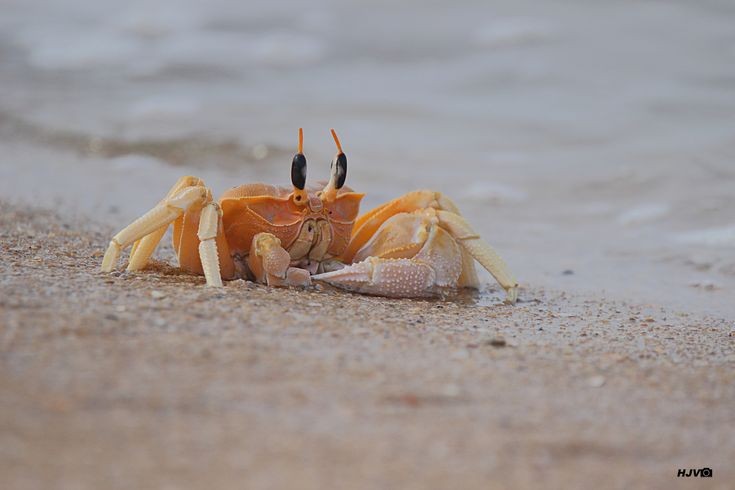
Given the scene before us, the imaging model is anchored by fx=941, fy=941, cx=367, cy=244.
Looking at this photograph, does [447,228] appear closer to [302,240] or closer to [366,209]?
[302,240]

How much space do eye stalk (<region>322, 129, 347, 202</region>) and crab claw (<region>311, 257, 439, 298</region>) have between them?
0.39 meters

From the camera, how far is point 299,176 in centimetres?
466

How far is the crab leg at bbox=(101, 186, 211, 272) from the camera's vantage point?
450 cm

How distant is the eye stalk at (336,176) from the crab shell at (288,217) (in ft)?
0.04

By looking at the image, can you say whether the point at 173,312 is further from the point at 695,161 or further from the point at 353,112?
the point at 353,112

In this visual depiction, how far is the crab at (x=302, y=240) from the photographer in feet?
14.9

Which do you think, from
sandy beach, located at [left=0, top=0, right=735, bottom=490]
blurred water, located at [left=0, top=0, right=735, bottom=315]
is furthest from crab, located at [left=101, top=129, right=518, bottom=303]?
blurred water, located at [left=0, top=0, right=735, bottom=315]

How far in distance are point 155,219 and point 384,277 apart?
1.20 m

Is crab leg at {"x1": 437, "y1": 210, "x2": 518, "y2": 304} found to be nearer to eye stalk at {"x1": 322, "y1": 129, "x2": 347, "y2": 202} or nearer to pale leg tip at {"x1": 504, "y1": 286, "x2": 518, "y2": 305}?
pale leg tip at {"x1": 504, "y1": 286, "x2": 518, "y2": 305}

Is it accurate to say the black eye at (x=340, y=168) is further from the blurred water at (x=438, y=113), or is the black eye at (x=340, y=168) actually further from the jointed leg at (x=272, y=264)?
the blurred water at (x=438, y=113)

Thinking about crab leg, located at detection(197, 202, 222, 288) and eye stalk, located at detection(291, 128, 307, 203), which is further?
eye stalk, located at detection(291, 128, 307, 203)

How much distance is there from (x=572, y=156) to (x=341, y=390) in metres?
8.43

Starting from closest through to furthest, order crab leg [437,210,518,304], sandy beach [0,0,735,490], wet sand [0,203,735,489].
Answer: wet sand [0,203,735,489] → sandy beach [0,0,735,490] → crab leg [437,210,518,304]

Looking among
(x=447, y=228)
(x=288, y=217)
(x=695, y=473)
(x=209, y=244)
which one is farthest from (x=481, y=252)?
(x=695, y=473)
